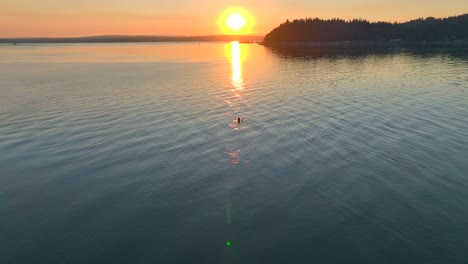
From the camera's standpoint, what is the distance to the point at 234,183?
28.0m

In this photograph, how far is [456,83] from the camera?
253ft

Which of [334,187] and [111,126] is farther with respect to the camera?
[111,126]

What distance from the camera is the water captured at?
1988 cm

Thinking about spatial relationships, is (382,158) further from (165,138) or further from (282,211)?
(165,138)

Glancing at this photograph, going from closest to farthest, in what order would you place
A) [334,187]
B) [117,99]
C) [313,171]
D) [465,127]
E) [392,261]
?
1. [392,261]
2. [334,187]
3. [313,171]
4. [465,127]
5. [117,99]

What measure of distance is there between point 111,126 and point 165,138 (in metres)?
9.78

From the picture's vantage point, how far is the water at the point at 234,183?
65.2ft

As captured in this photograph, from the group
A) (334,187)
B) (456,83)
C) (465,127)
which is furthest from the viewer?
(456,83)

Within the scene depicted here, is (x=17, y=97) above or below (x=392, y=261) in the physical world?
above

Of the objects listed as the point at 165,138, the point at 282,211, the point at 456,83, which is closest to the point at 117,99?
the point at 165,138

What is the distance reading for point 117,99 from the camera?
203ft

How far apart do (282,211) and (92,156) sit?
70.5 feet

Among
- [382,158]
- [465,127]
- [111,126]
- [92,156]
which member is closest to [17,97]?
[111,126]

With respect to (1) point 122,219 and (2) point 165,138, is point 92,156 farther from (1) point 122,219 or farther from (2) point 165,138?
(1) point 122,219
